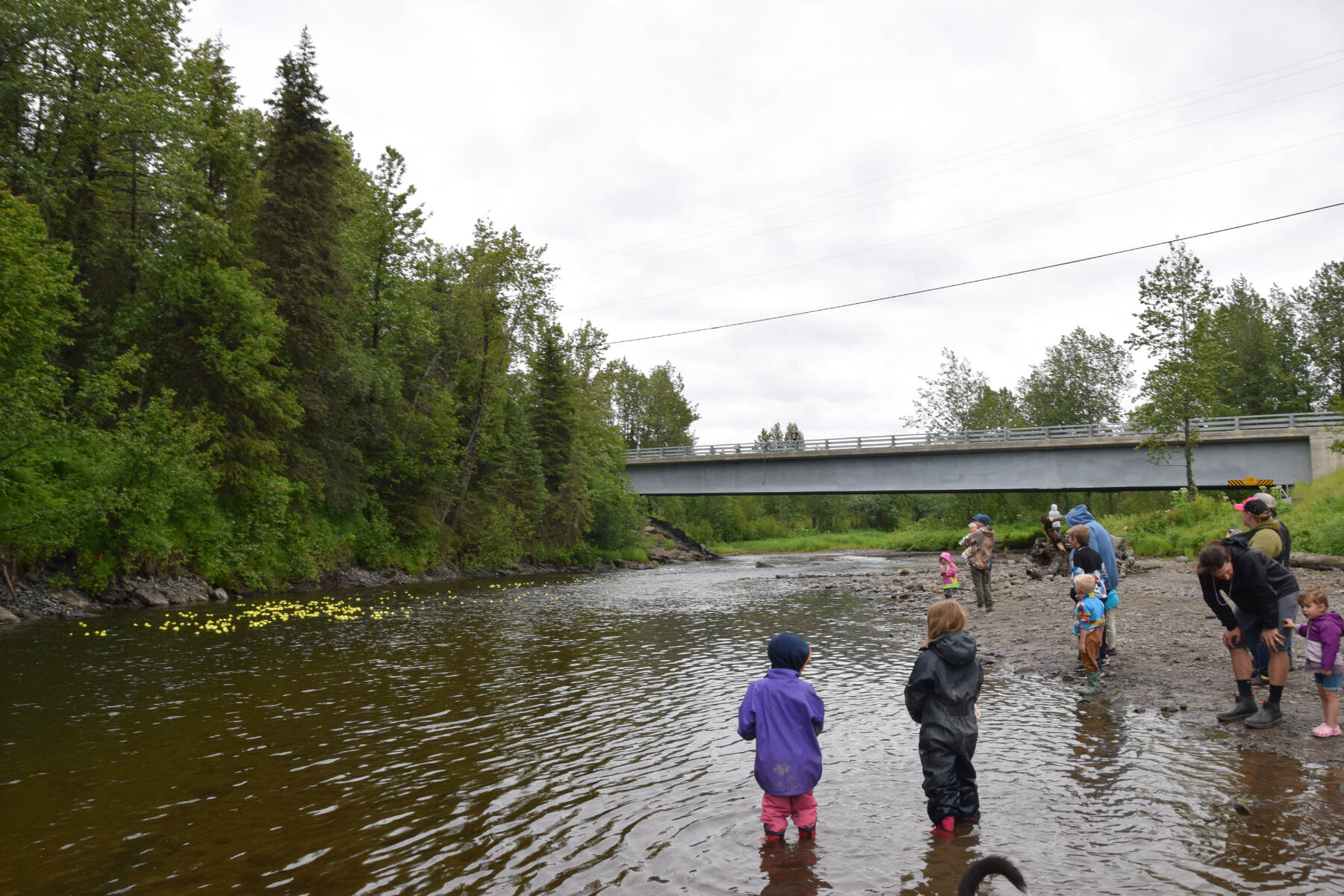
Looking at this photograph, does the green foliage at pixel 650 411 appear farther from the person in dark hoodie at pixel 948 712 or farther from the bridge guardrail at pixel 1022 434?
the person in dark hoodie at pixel 948 712

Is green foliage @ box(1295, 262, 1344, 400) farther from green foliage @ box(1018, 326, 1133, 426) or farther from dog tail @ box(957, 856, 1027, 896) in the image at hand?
dog tail @ box(957, 856, 1027, 896)

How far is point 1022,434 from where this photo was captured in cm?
4728

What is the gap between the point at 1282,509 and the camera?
2766cm

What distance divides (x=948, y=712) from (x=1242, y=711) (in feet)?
15.9

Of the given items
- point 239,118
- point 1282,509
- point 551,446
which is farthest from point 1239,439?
point 239,118

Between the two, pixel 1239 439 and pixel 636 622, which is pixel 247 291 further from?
pixel 1239 439

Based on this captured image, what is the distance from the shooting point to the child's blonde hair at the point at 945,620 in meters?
5.82

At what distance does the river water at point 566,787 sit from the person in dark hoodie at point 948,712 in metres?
0.28

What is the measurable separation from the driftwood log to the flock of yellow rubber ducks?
22.8 metres

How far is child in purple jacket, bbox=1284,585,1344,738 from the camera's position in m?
7.26

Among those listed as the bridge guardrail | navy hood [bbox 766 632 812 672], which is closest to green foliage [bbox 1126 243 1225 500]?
the bridge guardrail

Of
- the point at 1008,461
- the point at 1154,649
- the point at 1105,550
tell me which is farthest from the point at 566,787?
the point at 1008,461

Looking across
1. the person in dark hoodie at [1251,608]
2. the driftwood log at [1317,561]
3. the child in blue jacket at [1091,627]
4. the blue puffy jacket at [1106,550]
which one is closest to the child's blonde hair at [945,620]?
the person in dark hoodie at [1251,608]

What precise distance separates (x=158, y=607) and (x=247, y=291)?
11403mm
